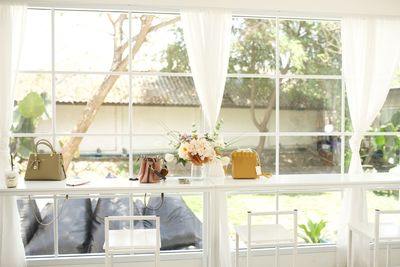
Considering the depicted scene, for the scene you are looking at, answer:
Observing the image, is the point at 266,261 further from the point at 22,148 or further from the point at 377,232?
the point at 22,148

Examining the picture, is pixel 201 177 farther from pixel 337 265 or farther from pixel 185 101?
pixel 337 265

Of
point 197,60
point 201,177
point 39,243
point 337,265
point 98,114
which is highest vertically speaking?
point 197,60

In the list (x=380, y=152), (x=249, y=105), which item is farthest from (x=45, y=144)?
(x=380, y=152)

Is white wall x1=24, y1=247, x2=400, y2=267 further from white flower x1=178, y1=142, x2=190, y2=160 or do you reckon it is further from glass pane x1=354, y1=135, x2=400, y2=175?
white flower x1=178, y1=142, x2=190, y2=160

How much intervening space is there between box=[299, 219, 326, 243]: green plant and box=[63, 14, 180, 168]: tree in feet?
6.89

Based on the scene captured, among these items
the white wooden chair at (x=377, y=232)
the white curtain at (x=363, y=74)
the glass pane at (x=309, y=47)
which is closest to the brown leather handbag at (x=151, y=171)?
the glass pane at (x=309, y=47)

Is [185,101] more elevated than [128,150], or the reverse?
[185,101]

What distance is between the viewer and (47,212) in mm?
3211

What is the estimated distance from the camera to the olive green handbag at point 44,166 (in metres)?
2.87

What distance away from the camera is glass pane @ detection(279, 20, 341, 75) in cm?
344

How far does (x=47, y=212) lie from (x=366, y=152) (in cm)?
279

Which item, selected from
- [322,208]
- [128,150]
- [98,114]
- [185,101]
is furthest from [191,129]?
[322,208]

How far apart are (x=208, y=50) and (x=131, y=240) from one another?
154 cm

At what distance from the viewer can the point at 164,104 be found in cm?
336
